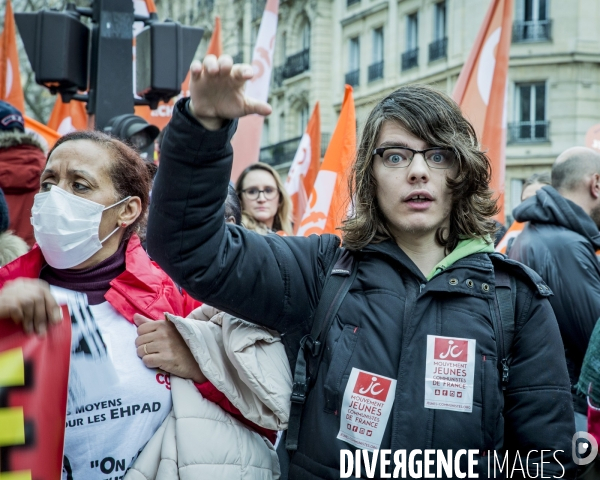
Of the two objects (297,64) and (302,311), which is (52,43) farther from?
(297,64)

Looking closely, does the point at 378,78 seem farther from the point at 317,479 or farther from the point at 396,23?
the point at 317,479

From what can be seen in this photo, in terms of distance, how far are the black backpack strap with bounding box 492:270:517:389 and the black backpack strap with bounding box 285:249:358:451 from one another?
1.37 feet

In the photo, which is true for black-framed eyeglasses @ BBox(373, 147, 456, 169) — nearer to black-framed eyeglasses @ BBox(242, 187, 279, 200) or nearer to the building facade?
black-framed eyeglasses @ BBox(242, 187, 279, 200)

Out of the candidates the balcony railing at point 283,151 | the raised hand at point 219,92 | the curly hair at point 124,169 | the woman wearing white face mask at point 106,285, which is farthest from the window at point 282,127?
the raised hand at point 219,92

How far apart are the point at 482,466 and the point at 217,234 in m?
0.94

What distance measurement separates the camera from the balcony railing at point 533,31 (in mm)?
26453

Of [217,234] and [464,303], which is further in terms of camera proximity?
[464,303]

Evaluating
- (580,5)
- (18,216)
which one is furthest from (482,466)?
(580,5)

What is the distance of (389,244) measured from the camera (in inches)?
94.7

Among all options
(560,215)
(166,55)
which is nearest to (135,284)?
(560,215)

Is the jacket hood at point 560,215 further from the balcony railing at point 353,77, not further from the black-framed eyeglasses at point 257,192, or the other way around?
the balcony railing at point 353,77

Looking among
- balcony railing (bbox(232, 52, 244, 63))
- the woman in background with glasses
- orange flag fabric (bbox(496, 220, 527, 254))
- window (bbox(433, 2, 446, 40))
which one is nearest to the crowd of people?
the woman in background with glasses

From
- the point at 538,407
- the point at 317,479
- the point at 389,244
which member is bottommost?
the point at 317,479

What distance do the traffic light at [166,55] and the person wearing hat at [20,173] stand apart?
4.44 feet
